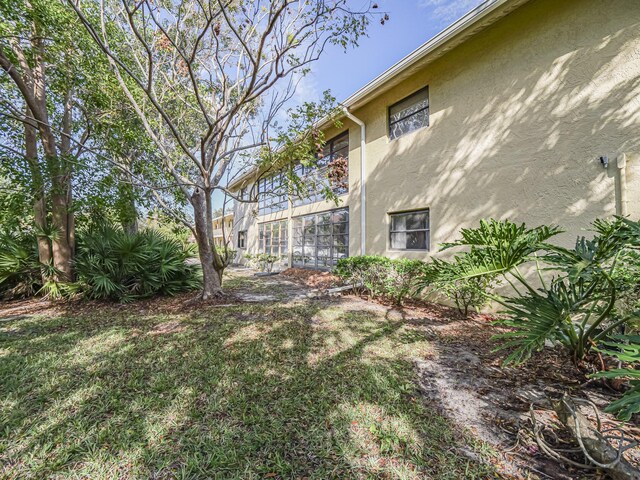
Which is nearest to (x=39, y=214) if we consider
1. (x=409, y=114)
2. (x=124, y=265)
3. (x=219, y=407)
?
(x=124, y=265)

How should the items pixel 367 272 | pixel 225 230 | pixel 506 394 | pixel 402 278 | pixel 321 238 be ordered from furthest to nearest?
1. pixel 225 230
2. pixel 321 238
3. pixel 367 272
4. pixel 402 278
5. pixel 506 394

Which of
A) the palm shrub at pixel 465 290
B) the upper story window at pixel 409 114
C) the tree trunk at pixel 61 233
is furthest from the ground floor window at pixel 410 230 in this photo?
the tree trunk at pixel 61 233

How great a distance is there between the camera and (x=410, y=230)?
7.48 m

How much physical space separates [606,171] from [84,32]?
443 inches

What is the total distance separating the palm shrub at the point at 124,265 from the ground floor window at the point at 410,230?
6.59 m

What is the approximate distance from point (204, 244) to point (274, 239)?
8617mm

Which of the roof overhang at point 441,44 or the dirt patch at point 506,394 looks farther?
the roof overhang at point 441,44

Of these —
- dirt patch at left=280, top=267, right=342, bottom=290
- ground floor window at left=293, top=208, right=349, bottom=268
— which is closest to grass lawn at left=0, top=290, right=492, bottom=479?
dirt patch at left=280, top=267, right=342, bottom=290

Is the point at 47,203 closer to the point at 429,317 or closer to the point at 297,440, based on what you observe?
the point at 297,440

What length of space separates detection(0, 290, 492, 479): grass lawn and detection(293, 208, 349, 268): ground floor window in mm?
6057

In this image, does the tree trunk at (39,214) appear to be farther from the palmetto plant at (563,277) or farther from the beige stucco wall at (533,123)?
the beige stucco wall at (533,123)

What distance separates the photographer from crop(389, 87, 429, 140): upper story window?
7198 millimetres

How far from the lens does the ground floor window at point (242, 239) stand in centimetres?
1889

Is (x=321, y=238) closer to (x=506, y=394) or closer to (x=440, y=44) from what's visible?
(x=440, y=44)
